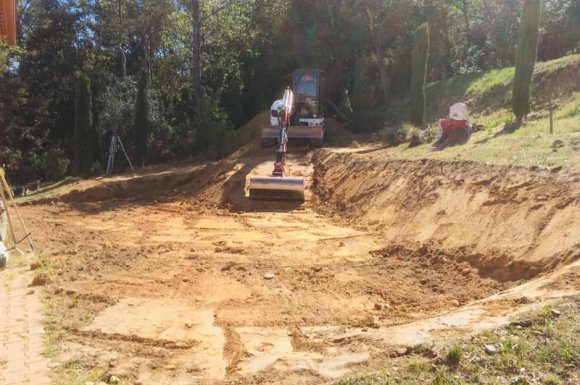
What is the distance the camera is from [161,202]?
15.2 meters

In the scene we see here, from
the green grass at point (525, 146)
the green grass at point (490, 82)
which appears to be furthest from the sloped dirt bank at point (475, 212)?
the green grass at point (490, 82)

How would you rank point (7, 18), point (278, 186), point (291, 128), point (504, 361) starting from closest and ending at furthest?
point (504, 361) → point (7, 18) → point (278, 186) → point (291, 128)

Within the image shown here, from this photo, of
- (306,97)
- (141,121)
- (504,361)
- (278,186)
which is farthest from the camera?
(306,97)

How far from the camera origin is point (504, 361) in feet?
12.7

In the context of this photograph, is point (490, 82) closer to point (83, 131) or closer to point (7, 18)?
point (83, 131)

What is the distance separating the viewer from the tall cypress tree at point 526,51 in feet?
48.6

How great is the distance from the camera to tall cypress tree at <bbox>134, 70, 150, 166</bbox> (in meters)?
20.6

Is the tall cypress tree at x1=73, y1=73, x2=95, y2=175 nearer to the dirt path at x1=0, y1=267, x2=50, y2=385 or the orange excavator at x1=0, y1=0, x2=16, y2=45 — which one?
the dirt path at x1=0, y1=267, x2=50, y2=385

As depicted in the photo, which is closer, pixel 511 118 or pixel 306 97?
pixel 511 118

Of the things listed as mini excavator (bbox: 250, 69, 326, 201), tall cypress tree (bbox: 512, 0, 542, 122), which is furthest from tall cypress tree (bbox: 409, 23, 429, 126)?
tall cypress tree (bbox: 512, 0, 542, 122)

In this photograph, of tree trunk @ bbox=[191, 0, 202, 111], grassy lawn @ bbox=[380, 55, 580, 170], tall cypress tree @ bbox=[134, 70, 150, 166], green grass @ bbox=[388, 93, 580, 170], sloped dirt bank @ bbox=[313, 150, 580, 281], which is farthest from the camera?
tree trunk @ bbox=[191, 0, 202, 111]

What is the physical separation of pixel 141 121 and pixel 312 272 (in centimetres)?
1440

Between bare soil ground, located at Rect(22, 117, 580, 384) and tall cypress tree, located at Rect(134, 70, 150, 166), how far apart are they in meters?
6.93

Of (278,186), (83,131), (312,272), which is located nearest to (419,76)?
(278,186)
